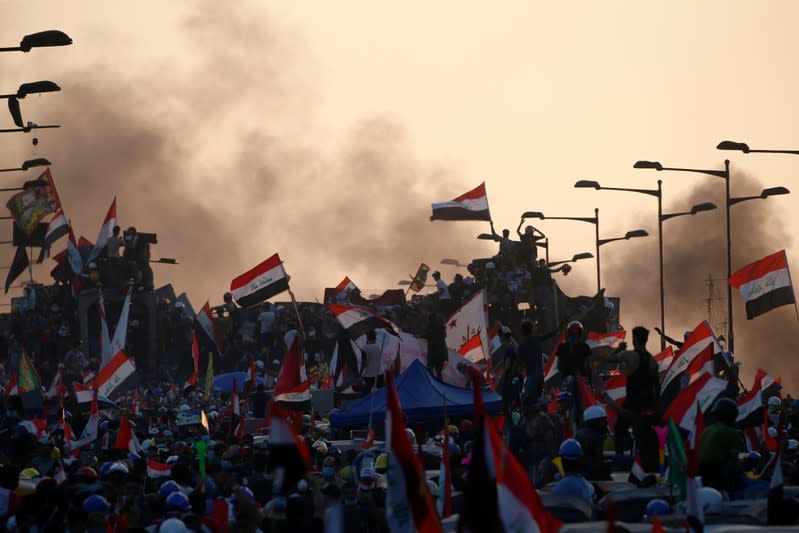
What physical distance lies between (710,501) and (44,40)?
2096 centimetres

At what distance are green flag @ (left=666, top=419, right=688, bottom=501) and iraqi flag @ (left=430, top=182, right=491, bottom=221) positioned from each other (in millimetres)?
39518

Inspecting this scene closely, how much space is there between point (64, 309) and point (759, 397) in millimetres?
40851

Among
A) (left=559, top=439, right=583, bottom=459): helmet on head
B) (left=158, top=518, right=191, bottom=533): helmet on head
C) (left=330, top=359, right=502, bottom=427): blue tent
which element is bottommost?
(left=158, top=518, right=191, bottom=533): helmet on head

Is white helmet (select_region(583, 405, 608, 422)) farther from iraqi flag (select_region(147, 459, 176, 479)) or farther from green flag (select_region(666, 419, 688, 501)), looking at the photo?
iraqi flag (select_region(147, 459, 176, 479))

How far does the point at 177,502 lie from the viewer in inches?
614

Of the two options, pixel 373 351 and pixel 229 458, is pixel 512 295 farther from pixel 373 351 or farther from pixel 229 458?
pixel 229 458

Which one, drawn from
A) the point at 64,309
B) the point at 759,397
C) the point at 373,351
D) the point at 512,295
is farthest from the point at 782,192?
the point at 759,397

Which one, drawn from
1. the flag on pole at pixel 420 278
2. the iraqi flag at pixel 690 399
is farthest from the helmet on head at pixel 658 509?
the flag on pole at pixel 420 278

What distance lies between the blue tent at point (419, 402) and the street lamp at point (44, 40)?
7685mm

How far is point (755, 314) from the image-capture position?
38.9 m

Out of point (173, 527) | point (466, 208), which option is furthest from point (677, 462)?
point (466, 208)

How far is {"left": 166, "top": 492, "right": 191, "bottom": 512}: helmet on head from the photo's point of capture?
15562mm

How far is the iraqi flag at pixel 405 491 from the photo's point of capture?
36.4ft

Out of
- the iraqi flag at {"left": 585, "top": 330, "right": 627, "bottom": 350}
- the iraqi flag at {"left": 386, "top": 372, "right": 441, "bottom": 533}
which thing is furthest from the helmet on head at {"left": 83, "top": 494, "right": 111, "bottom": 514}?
the iraqi flag at {"left": 585, "top": 330, "right": 627, "bottom": 350}
